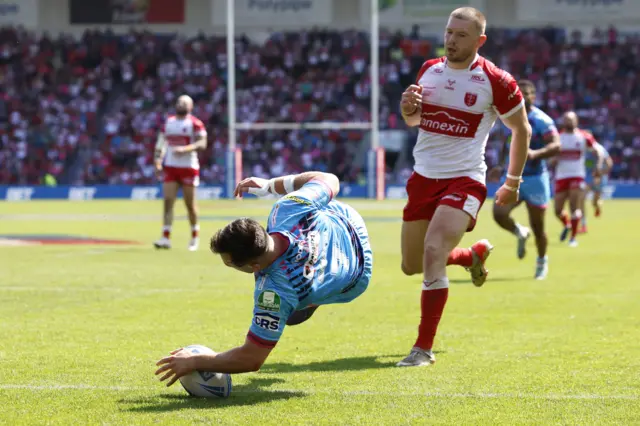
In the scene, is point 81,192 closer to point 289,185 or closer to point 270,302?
point 289,185

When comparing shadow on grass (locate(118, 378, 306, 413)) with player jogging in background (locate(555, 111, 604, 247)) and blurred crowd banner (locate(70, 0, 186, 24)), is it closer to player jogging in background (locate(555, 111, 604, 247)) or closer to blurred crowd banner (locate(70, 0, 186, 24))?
player jogging in background (locate(555, 111, 604, 247))

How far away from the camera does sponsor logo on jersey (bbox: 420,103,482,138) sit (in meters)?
7.48

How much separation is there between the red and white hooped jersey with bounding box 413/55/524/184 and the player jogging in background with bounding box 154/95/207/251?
1000 cm

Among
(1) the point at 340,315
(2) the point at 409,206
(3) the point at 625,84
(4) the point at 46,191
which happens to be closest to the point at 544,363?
(2) the point at 409,206

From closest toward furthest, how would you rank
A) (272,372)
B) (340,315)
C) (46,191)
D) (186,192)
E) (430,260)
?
(272,372), (430,260), (340,315), (186,192), (46,191)

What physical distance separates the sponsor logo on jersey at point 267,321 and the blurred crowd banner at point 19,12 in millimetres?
40539

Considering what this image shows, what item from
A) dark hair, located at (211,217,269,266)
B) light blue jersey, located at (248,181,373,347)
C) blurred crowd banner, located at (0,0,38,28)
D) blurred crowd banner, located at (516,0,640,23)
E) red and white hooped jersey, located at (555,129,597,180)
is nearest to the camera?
dark hair, located at (211,217,269,266)

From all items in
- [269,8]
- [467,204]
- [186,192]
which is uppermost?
[269,8]

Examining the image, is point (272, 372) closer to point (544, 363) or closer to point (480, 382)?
point (480, 382)

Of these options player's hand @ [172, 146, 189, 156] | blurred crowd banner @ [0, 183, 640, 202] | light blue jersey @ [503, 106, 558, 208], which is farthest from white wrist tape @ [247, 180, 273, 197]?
blurred crowd banner @ [0, 183, 640, 202]

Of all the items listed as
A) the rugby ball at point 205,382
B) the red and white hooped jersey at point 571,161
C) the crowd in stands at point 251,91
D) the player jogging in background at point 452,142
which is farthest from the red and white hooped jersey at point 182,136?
the crowd in stands at point 251,91

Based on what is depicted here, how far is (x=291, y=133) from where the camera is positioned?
4119 cm

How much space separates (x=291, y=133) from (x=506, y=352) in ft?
111

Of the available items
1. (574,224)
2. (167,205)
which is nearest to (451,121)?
(167,205)
